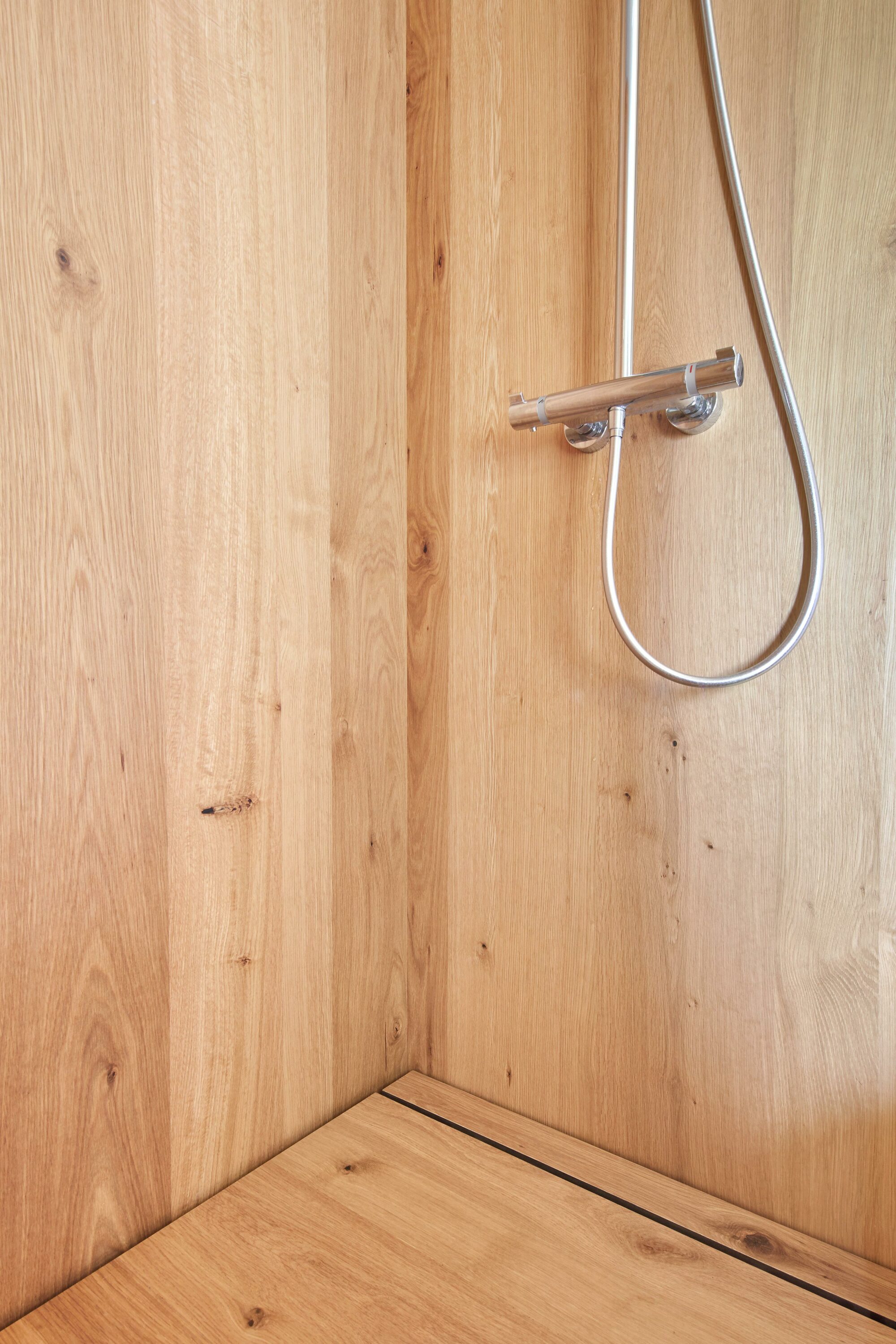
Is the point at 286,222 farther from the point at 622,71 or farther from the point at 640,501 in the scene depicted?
the point at 640,501

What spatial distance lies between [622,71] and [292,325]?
457 millimetres

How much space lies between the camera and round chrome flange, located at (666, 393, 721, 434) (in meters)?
0.85

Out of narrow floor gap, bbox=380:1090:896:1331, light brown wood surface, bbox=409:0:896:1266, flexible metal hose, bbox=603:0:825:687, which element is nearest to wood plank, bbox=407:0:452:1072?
light brown wood surface, bbox=409:0:896:1266

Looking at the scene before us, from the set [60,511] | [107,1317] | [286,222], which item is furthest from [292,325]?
[107,1317]

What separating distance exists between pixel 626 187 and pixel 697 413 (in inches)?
10.1

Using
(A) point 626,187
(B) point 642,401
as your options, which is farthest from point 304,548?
(A) point 626,187

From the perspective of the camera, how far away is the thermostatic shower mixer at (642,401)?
765mm

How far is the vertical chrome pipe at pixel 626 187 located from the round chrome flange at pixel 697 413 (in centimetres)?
7

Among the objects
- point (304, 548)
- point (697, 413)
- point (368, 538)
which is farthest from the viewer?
point (368, 538)

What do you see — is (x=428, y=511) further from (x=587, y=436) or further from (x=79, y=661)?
(x=79, y=661)

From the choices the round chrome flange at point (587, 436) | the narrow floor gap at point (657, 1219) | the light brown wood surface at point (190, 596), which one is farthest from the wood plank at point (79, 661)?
the round chrome flange at point (587, 436)

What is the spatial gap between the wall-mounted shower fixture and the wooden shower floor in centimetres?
60

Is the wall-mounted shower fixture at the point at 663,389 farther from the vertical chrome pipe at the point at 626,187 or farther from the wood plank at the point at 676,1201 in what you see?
the wood plank at the point at 676,1201

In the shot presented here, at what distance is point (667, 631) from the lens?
2.99 ft
